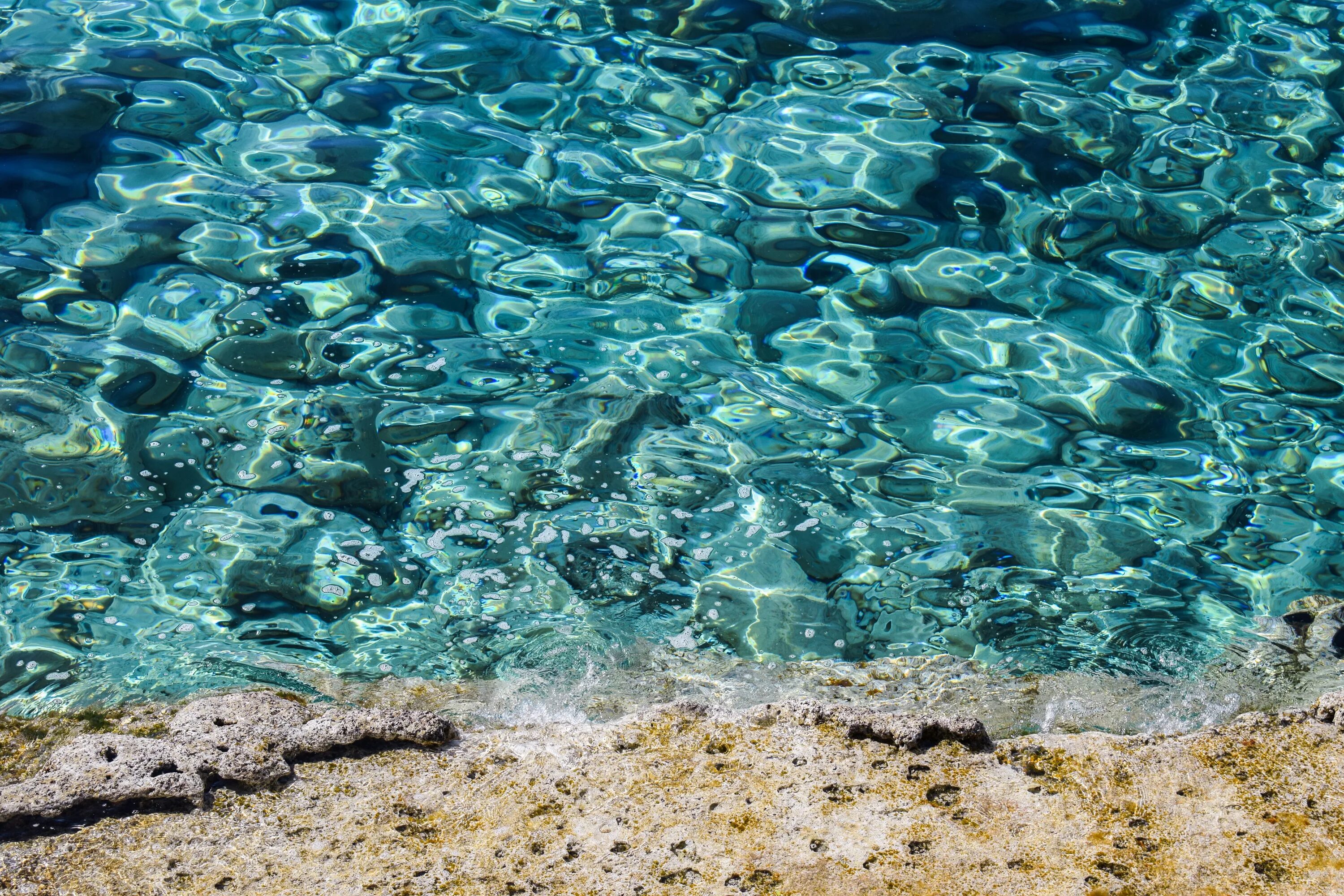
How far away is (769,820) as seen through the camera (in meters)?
2.29

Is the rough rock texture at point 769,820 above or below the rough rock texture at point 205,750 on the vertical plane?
above

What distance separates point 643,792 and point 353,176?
3.63 metres

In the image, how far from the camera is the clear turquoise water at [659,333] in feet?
11.0

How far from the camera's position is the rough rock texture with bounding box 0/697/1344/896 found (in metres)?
2.13

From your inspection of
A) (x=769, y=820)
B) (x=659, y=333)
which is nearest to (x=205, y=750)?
(x=769, y=820)

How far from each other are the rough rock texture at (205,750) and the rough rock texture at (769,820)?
0.04 meters

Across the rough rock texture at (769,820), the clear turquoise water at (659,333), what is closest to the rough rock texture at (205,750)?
the rough rock texture at (769,820)

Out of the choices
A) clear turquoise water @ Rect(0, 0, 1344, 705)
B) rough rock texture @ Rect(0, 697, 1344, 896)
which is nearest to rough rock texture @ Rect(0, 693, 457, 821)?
rough rock texture @ Rect(0, 697, 1344, 896)

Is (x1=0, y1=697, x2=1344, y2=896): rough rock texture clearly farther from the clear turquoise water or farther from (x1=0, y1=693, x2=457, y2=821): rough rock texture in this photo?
the clear turquoise water

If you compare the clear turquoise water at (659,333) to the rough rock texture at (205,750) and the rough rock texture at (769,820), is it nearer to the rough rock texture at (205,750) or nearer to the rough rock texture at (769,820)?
the rough rock texture at (205,750)

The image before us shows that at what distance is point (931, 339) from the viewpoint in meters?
4.38

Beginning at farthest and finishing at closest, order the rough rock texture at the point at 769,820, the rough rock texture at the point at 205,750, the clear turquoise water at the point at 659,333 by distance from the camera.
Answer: the clear turquoise water at the point at 659,333 < the rough rock texture at the point at 205,750 < the rough rock texture at the point at 769,820

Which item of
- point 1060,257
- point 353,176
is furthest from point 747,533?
point 353,176

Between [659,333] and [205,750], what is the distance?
2.46m
